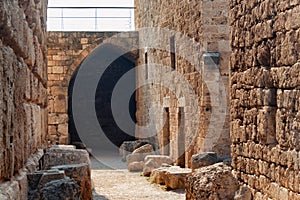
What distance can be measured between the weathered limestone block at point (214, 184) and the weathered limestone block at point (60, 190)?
6.86 feet

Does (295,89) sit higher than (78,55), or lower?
lower

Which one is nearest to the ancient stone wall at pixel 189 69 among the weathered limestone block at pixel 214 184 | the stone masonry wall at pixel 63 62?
the stone masonry wall at pixel 63 62

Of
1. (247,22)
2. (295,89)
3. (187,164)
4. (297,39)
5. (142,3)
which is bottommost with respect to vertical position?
(187,164)

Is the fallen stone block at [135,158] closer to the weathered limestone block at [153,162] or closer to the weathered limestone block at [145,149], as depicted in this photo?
the weathered limestone block at [145,149]

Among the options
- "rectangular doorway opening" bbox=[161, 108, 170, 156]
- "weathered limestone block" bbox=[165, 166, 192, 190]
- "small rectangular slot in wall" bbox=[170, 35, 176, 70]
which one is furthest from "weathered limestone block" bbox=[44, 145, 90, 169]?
"rectangular doorway opening" bbox=[161, 108, 170, 156]

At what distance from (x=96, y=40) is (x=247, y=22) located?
1151cm

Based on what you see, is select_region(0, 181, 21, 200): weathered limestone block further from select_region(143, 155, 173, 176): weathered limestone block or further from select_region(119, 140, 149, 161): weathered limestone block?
select_region(119, 140, 149, 161): weathered limestone block

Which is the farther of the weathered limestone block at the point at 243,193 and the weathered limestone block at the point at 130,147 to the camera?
the weathered limestone block at the point at 130,147

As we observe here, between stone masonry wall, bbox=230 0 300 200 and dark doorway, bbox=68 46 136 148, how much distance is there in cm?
1316

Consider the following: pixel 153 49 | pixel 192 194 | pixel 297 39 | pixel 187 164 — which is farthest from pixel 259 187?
pixel 153 49

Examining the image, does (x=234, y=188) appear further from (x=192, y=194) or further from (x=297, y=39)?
(x=297, y=39)

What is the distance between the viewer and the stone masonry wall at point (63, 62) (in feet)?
54.0

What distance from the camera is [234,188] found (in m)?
5.92

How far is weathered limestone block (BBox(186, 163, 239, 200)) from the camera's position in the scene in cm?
590
